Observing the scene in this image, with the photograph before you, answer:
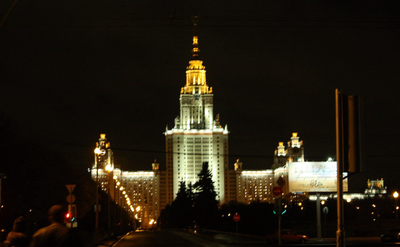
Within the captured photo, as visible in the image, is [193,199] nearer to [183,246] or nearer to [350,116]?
[183,246]

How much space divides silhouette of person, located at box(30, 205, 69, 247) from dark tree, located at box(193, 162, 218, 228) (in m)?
126

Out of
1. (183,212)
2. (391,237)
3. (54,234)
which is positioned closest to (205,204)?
(183,212)

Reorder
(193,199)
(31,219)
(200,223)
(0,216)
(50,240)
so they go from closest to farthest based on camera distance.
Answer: (50,240)
(0,216)
(31,219)
(200,223)
(193,199)

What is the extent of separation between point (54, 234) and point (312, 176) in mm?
62275

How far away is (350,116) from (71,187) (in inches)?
755

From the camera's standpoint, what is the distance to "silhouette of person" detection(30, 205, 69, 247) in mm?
9195

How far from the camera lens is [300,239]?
2100 inches

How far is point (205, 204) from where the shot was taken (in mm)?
152500

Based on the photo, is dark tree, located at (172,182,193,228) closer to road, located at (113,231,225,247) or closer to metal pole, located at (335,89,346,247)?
road, located at (113,231,225,247)

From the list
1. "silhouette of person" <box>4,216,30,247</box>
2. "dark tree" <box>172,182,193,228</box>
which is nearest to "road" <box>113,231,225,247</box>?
"silhouette of person" <box>4,216,30,247</box>

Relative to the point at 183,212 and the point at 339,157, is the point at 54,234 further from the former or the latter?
the point at 183,212

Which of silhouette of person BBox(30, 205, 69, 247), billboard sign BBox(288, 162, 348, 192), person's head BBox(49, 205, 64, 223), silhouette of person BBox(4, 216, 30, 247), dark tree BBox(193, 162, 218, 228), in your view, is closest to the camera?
silhouette of person BBox(30, 205, 69, 247)

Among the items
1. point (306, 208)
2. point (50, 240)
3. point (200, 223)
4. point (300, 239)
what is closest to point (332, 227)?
point (300, 239)

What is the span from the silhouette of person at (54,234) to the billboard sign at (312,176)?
61.3 m
